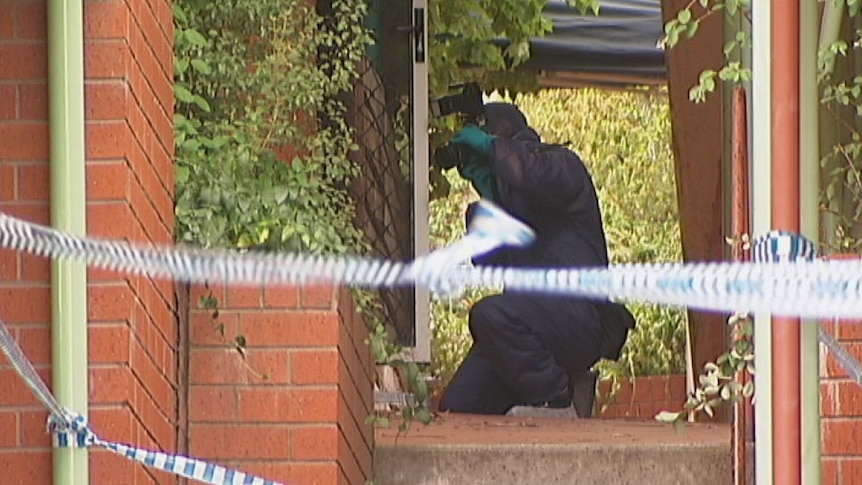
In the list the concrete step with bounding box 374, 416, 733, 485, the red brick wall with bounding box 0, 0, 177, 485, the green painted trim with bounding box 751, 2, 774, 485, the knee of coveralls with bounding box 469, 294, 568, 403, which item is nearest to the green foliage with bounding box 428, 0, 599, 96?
the knee of coveralls with bounding box 469, 294, 568, 403

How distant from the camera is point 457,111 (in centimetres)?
828

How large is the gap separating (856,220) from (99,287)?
2103 millimetres

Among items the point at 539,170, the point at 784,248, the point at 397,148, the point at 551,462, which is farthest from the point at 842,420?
the point at 397,148

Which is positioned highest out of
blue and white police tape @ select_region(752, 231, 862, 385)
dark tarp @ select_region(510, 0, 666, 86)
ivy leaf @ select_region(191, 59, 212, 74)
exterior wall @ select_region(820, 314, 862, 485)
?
dark tarp @ select_region(510, 0, 666, 86)

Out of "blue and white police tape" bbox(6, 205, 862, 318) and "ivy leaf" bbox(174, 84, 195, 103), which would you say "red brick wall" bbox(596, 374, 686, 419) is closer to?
"ivy leaf" bbox(174, 84, 195, 103)

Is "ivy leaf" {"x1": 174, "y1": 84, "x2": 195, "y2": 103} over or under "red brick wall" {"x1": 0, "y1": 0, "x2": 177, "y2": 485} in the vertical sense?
over

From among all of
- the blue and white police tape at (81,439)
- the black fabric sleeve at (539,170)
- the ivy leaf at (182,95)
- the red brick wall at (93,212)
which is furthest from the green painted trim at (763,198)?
the black fabric sleeve at (539,170)

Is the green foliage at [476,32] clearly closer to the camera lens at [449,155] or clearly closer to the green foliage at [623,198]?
the camera lens at [449,155]

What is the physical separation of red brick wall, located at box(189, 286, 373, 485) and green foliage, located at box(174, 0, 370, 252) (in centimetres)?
17

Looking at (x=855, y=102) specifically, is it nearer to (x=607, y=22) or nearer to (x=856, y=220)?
(x=856, y=220)

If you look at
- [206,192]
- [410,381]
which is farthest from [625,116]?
[206,192]

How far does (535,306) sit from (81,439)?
3.30m

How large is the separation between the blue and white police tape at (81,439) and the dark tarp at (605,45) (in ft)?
22.1

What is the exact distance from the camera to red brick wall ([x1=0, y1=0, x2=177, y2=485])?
4605 millimetres
